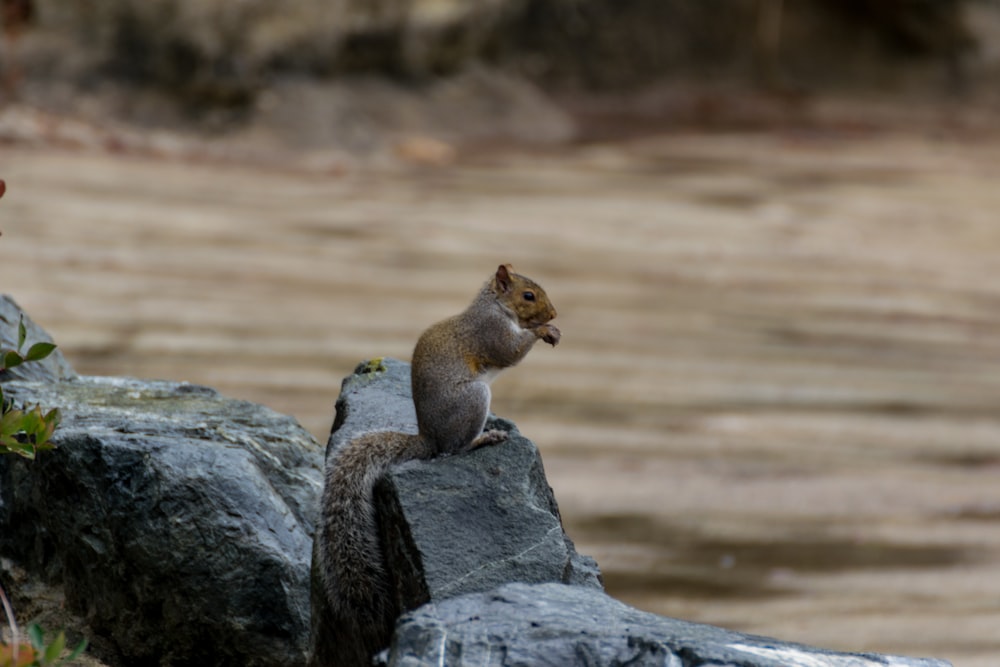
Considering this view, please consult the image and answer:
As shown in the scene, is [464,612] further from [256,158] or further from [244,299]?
[256,158]

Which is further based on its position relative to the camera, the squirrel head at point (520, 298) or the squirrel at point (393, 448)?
the squirrel head at point (520, 298)

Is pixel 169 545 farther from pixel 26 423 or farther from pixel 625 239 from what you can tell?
pixel 625 239

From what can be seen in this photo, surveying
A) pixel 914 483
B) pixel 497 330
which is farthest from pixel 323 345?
pixel 497 330

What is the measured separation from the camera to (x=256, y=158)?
1556cm

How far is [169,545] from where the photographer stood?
3828 millimetres

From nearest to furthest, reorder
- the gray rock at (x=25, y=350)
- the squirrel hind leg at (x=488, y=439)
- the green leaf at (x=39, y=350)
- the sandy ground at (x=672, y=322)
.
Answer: the green leaf at (x=39, y=350) < the squirrel hind leg at (x=488, y=439) < the gray rock at (x=25, y=350) < the sandy ground at (x=672, y=322)

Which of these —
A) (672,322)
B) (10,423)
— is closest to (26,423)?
(10,423)

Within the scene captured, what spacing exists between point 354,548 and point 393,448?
25 cm

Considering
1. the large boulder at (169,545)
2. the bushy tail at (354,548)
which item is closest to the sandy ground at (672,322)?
the large boulder at (169,545)

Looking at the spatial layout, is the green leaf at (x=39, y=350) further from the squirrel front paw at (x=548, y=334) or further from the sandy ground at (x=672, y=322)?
the sandy ground at (x=672, y=322)

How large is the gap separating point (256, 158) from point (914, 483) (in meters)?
9.20

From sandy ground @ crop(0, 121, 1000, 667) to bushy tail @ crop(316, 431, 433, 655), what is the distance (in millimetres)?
2766

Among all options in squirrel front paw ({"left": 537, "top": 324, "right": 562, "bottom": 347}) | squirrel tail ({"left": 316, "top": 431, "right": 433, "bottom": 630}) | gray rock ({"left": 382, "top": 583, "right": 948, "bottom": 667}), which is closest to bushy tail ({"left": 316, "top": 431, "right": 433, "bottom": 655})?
squirrel tail ({"left": 316, "top": 431, "right": 433, "bottom": 630})

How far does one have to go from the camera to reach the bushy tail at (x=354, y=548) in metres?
3.34
